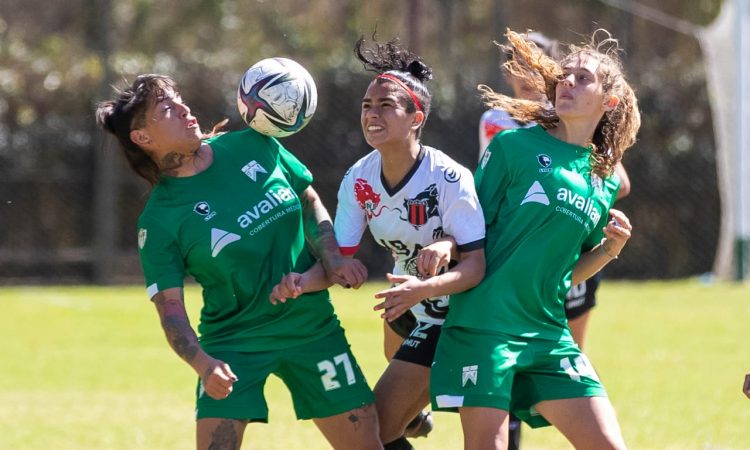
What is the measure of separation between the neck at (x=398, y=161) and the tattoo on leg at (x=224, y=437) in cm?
114

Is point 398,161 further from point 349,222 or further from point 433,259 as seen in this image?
Answer: point 433,259

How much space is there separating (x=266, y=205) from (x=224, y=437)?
94 cm

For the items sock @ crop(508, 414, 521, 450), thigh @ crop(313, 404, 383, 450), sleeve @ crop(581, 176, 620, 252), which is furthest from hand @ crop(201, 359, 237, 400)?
sock @ crop(508, 414, 521, 450)

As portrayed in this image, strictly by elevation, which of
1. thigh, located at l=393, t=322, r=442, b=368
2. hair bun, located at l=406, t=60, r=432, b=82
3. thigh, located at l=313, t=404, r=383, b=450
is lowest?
thigh, located at l=313, t=404, r=383, b=450

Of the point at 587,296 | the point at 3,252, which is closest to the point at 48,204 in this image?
the point at 3,252

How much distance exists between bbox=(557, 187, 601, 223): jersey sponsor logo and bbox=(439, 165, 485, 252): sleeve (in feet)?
1.08

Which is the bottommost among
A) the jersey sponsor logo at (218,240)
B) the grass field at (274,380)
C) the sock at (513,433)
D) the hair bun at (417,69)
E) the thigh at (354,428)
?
the grass field at (274,380)

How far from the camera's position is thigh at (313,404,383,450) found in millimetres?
5020

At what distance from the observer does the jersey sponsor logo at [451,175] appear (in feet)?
16.1

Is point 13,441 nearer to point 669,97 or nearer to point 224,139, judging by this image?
point 224,139

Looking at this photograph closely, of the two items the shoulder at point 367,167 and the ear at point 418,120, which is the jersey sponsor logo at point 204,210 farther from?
the ear at point 418,120

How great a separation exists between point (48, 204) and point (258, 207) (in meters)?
10.6

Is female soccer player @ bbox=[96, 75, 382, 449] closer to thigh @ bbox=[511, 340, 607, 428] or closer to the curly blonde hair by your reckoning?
thigh @ bbox=[511, 340, 607, 428]

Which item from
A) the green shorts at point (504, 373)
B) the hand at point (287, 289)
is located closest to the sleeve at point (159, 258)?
the hand at point (287, 289)
